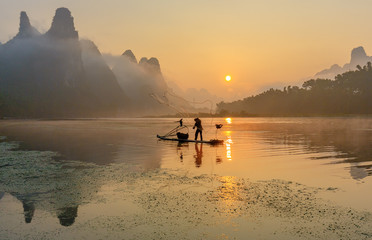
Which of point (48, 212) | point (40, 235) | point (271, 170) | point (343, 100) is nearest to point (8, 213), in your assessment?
point (48, 212)

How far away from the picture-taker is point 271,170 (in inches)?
712

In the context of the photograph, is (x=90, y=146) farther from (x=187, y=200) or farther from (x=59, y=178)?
(x=187, y=200)

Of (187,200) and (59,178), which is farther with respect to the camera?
(59,178)

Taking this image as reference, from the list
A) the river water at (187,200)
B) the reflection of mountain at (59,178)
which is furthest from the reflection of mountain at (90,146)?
the river water at (187,200)

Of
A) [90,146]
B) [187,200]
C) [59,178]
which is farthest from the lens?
[90,146]

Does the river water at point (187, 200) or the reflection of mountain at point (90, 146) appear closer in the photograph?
the river water at point (187, 200)

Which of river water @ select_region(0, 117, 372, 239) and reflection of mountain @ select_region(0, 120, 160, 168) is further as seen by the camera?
reflection of mountain @ select_region(0, 120, 160, 168)

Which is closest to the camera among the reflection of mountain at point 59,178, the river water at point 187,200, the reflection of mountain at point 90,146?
the river water at point 187,200

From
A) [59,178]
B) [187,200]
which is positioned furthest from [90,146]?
[187,200]

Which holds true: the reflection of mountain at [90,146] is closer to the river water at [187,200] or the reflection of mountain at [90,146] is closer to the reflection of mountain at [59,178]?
the reflection of mountain at [59,178]

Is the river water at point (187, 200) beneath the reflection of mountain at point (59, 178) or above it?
beneath

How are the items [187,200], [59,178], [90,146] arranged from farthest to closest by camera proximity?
[90,146] < [59,178] < [187,200]

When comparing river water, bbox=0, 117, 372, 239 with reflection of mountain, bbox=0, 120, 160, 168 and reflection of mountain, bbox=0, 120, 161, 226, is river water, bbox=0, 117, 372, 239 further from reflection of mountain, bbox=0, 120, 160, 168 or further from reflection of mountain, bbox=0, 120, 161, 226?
reflection of mountain, bbox=0, 120, 160, 168

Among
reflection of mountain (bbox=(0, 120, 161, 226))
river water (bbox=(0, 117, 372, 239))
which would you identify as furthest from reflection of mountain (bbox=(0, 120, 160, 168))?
river water (bbox=(0, 117, 372, 239))
